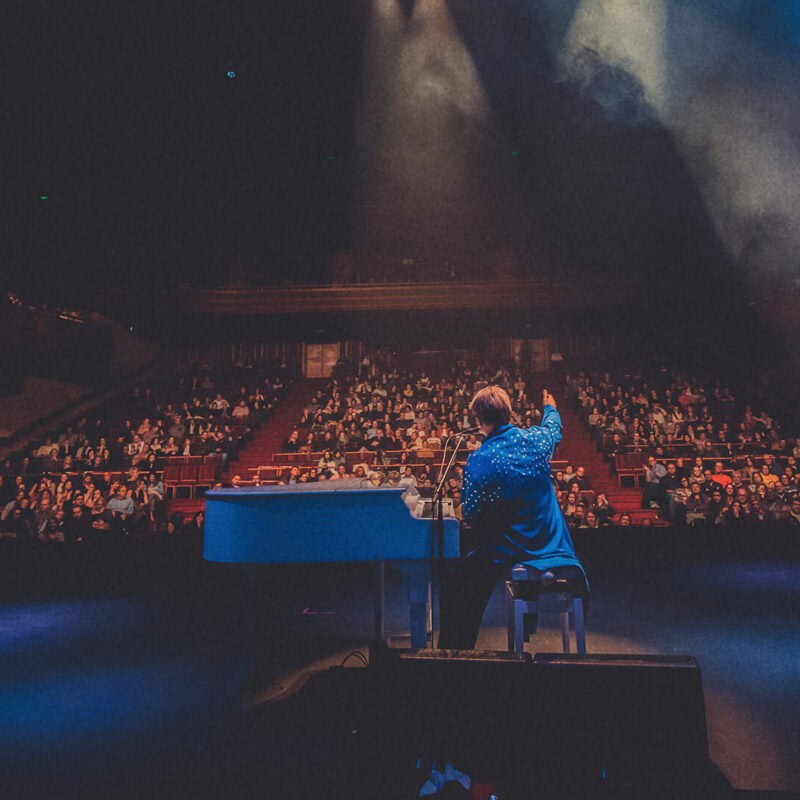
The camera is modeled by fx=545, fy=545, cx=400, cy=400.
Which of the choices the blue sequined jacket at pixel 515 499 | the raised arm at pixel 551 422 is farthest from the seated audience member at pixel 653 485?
the blue sequined jacket at pixel 515 499

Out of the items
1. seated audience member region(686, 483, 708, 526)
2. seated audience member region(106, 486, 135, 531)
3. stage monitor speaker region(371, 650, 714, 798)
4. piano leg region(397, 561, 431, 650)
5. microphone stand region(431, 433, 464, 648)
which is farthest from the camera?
seated audience member region(106, 486, 135, 531)

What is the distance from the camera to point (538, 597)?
7.01 ft

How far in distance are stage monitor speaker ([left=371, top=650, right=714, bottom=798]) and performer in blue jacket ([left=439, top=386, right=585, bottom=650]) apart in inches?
28.4

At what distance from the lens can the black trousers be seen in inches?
81.3

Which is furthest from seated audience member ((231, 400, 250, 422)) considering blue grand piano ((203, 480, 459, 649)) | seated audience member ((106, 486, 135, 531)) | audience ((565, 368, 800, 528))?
blue grand piano ((203, 480, 459, 649))

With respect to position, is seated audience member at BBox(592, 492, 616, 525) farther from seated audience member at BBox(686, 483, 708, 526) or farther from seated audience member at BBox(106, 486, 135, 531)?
seated audience member at BBox(106, 486, 135, 531)

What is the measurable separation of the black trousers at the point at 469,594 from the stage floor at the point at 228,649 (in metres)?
0.74

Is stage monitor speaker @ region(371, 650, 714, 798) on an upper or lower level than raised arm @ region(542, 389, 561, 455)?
lower

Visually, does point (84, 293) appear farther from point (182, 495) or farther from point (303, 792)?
point (303, 792)

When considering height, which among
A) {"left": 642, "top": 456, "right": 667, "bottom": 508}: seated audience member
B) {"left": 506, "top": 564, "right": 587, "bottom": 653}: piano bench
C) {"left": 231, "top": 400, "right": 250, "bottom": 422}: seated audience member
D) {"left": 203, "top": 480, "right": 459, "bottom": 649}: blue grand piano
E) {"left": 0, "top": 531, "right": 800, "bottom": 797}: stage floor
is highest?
{"left": 231, "top": 400, "right": 250, "bottom": 422}: seated audience member

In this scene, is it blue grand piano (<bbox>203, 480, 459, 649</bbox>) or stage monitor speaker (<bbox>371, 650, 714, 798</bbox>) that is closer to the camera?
stage monitor speaker (<bbox>371, 650, 714, 798</bbox>)

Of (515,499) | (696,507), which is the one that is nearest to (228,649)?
(515,499)

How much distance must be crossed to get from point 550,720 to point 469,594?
787mm

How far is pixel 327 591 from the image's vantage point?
4.74 m
